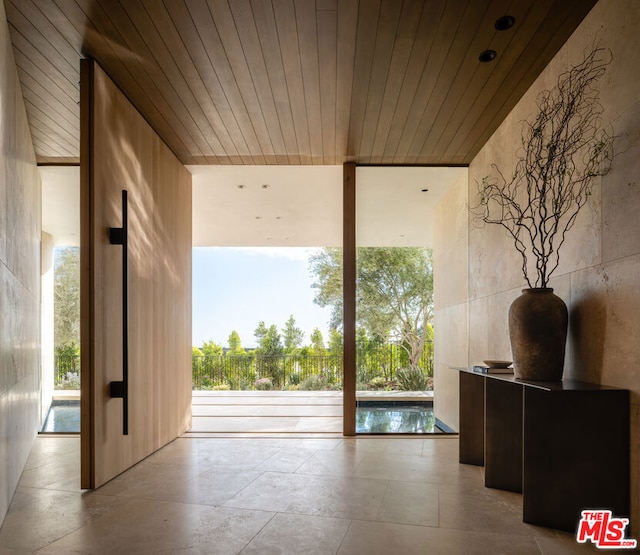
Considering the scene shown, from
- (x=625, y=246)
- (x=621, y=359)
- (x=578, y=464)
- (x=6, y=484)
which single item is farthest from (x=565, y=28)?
(x=6, y=484)

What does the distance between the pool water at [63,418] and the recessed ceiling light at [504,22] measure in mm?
5180

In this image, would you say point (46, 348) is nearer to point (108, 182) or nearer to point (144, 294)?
point (144, 294)

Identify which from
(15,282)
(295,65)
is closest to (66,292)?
(15,282)

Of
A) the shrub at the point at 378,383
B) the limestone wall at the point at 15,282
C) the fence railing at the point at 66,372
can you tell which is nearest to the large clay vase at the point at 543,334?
the limestone wall at the point at 15,282

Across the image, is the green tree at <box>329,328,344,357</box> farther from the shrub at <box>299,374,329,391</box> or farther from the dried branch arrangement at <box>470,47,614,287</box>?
the dried branch arrangement at <box>470,47,614,287</box>

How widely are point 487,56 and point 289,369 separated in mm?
9223

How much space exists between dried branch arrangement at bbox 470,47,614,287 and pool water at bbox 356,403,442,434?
2.77 meters

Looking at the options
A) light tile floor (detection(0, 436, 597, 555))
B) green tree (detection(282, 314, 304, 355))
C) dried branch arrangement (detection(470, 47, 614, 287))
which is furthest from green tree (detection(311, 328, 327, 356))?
dried branch arrangement (detection(470, 47, 614, 287))

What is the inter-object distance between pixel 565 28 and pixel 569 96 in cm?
39

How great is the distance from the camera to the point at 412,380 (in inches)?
395

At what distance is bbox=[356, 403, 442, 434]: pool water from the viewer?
5.55 metres

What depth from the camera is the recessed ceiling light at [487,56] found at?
313 centimetres

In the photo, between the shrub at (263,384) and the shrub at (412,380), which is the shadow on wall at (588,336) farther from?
the shrub at (263,384)

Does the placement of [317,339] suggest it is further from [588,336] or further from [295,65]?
[588,336]
